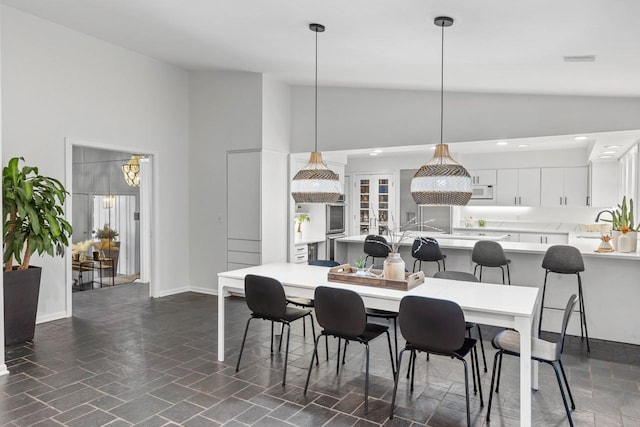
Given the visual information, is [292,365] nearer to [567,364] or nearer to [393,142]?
[567,364]

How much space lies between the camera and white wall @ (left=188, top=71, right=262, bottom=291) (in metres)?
6.23

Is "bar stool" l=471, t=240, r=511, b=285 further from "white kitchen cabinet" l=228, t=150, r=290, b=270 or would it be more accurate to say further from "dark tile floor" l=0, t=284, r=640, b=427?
"white kitchen cabinet" l=228, t=150, r=290, b=270

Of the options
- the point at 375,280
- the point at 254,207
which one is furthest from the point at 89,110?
the point at 375,280

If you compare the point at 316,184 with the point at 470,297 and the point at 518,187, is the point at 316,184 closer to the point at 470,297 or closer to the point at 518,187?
the point at 470,297

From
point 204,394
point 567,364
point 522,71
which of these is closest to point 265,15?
point 522,71

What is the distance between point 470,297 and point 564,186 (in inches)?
247

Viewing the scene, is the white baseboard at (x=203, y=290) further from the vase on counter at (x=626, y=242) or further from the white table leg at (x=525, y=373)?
the vase on counter at (x=626, y=242)

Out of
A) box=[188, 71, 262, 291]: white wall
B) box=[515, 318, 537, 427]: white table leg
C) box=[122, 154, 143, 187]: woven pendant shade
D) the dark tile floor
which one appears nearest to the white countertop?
the dark tile floor

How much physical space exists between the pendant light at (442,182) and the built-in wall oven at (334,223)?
4.75m

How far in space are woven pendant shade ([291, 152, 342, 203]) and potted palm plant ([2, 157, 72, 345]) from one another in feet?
7.79

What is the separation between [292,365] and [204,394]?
81 cm

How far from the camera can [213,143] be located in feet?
21.5

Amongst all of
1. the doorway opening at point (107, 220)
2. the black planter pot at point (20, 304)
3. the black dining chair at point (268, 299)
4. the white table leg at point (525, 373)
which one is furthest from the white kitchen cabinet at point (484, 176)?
the black planter pot at point (20, 304)

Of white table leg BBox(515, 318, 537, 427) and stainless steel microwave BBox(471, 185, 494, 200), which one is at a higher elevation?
stainless steel microwave BBox(471, 185, 494, 200)
